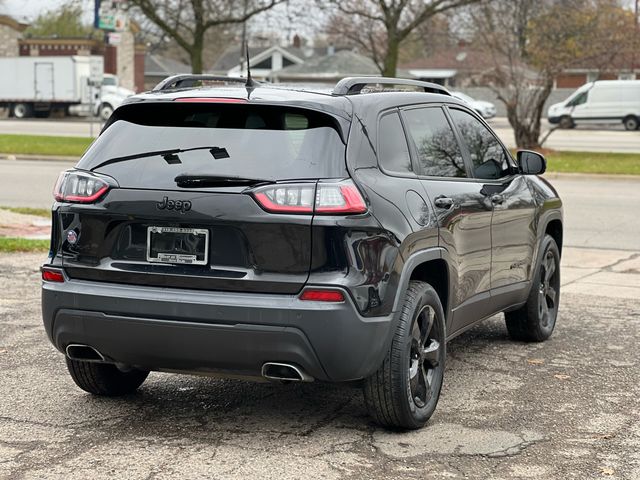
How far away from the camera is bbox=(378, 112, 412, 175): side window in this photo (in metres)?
5.39

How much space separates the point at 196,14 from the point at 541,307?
26599mm

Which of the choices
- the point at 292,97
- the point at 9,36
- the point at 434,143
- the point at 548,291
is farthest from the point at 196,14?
the point at 9,36

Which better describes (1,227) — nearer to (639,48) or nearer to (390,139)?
(390,139)

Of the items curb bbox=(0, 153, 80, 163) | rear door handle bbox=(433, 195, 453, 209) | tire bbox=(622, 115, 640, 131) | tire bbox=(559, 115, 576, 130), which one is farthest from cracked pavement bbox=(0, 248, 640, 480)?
tire bbox=(622, 115, 640, 131)

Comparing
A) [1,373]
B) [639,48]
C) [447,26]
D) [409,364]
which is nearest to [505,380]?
[409,364]

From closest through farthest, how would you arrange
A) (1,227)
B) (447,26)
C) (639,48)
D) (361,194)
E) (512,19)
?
(361,194), (1,227), (512,19), (639,48), (447,26)

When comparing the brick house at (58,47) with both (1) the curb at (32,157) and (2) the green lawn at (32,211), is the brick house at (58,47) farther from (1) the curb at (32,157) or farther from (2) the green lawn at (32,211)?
(2) the green lawn at (32,211)

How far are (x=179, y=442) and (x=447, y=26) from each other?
40.4m

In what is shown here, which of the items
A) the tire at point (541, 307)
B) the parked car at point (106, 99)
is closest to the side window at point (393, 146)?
the tire at point (541, 307)

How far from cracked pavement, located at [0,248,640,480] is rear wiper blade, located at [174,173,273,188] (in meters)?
1.18

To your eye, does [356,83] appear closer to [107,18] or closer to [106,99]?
[107,18]

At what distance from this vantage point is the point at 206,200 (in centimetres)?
493

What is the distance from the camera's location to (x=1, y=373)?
6.52m

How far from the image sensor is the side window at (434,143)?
5867 mm
